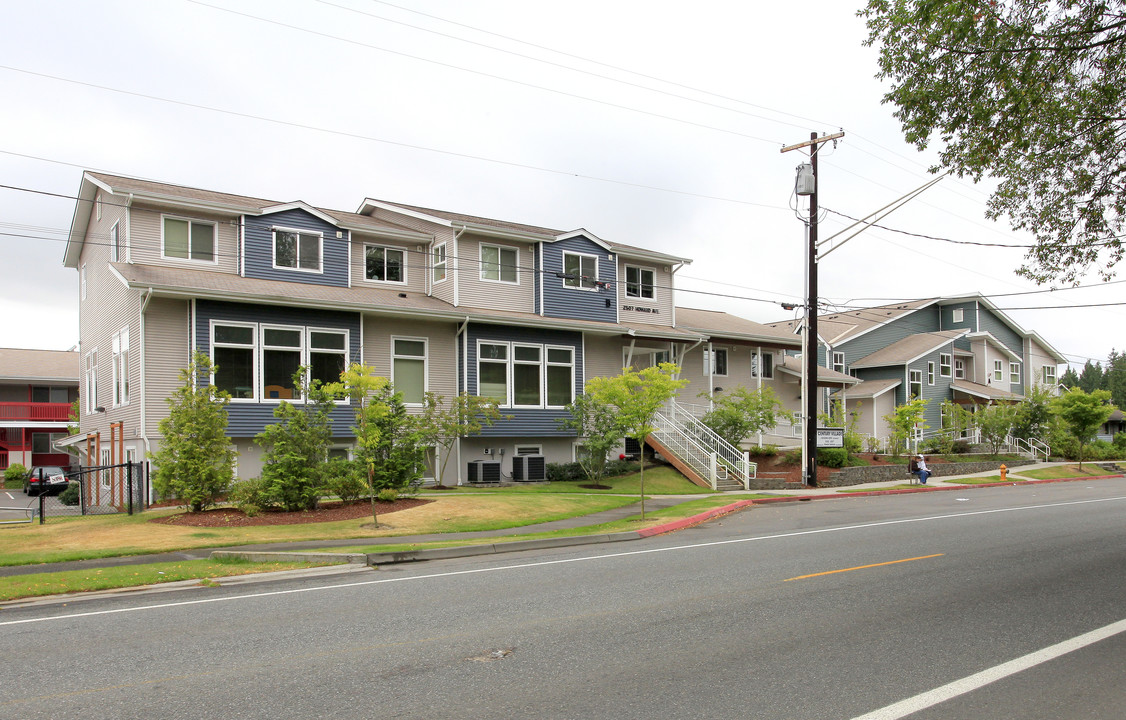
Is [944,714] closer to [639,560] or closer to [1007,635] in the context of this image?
[1007,635]

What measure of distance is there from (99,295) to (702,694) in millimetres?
27013

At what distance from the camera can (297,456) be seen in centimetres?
1762

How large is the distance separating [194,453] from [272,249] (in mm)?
8533

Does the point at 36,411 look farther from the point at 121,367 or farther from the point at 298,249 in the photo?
the point at 298,249

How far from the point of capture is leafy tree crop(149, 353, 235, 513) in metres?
17.2

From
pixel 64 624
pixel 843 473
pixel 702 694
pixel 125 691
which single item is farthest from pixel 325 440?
pixel 843 473

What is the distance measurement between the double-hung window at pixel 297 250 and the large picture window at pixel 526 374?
19.3 ft

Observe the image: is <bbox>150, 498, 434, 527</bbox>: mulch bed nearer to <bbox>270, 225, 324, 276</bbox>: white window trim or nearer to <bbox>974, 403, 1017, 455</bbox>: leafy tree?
<bbox>270, 225, 324, 276</bbox>: white window trim

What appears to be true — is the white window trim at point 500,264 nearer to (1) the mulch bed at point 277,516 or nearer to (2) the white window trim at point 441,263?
(2) the white window trim at point 441,263

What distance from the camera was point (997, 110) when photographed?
11.5 metres

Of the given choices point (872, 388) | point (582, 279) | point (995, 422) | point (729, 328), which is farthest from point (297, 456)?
point (872, 388)

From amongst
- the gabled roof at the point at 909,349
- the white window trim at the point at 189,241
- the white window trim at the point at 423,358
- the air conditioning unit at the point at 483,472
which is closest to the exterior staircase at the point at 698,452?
the air conditioning unit at the point at 483,472

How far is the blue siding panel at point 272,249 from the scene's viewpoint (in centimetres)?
2352

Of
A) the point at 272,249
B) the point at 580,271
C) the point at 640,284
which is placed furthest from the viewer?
the point at 640,284
